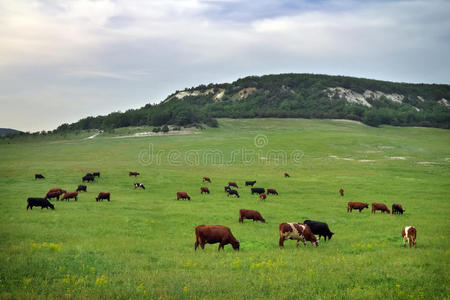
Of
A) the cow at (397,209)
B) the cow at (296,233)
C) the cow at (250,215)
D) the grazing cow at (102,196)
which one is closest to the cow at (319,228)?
the cow at (296,233)

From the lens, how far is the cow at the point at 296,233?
16.0 meters

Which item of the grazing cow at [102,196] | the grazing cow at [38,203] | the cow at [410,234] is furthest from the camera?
the grazing cow at [102,196]

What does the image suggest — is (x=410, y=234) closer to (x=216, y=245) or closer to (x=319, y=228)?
(x=319, y=228)

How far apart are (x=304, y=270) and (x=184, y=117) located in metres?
122

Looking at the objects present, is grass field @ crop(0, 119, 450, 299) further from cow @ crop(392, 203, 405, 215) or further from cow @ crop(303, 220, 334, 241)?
→ cow @ crop(392, 203, 405, 215)

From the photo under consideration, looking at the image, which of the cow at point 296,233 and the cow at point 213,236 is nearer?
the cow at point 213,236

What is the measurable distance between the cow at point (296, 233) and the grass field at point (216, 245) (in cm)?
47

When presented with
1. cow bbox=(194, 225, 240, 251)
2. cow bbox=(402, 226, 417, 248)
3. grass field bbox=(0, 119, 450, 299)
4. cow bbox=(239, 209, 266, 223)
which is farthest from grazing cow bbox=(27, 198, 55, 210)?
cow bbox=(402, 226, 417, 248)

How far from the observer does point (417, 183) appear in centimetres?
4578

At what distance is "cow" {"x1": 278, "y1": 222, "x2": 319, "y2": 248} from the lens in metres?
16.0

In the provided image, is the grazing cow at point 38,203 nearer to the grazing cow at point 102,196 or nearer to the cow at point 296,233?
the grazing cow at point 102,196

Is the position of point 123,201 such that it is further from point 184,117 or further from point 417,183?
point 184,117

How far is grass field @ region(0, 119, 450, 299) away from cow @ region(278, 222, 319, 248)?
47cm

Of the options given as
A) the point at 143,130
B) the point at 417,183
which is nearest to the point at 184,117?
the point at 143,130
